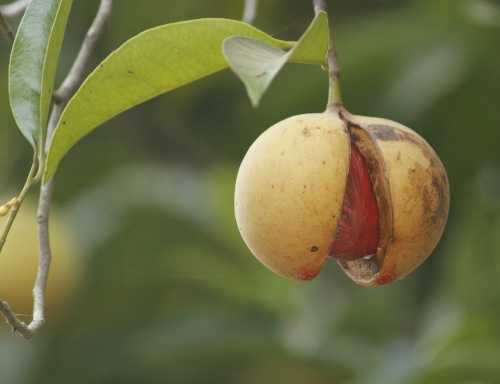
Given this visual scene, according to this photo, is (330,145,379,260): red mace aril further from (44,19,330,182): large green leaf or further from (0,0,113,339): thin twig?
(0,0,113,339): thin twig

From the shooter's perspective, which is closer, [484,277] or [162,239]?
[484,277]

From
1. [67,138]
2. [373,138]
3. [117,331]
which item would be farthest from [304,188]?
[117,331]

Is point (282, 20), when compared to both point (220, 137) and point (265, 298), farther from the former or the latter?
point (265, 298)

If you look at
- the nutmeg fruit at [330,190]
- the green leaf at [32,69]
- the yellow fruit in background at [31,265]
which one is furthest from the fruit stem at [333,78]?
the yellow fruit in background at [31,265]

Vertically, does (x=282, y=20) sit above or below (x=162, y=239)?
above

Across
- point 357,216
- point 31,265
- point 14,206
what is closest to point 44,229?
point 14,206

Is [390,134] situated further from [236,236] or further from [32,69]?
[236,236]

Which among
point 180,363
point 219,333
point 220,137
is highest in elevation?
point 220,137

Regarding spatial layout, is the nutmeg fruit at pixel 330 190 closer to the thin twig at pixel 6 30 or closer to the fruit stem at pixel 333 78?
the fruit stem at pixel 333 78
